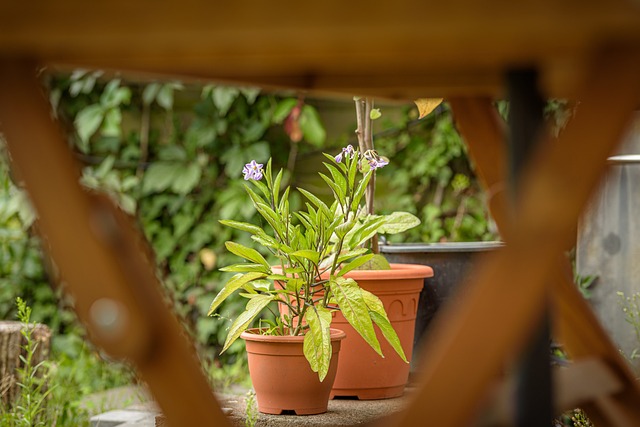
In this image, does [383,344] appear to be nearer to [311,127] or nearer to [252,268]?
[252,268]

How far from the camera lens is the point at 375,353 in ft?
7.45

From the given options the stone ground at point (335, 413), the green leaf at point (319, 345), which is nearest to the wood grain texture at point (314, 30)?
the stone ground at point (335, 413)

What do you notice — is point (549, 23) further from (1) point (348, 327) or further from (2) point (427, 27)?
(1) point (348, 327)

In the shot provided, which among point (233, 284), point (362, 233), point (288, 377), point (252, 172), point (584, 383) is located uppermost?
point (252, 172)

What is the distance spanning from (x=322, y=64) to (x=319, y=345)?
48.5 inches

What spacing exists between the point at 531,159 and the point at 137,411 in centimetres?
272

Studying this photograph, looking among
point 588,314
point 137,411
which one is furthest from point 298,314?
point 137,411

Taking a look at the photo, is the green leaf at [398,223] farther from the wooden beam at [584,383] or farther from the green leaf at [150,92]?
the green leaf at [150,92]

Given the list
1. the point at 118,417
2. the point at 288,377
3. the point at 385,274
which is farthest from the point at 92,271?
the point at 118,417

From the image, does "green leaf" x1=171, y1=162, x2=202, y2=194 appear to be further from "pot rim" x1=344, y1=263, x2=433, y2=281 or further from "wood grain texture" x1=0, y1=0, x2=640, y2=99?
"wood grain texture" x1=0, y1=0, x2=640, y2=99

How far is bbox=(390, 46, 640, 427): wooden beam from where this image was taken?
28.6 inches

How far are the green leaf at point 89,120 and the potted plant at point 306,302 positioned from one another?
2396 mm

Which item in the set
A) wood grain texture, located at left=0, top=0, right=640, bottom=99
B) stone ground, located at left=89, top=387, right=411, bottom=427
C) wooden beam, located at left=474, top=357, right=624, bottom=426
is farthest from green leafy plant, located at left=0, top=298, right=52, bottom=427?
wood grain texture, located at left=0, top=0, right=640, bottom=99

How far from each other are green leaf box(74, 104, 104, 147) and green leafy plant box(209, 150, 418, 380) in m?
2.40
